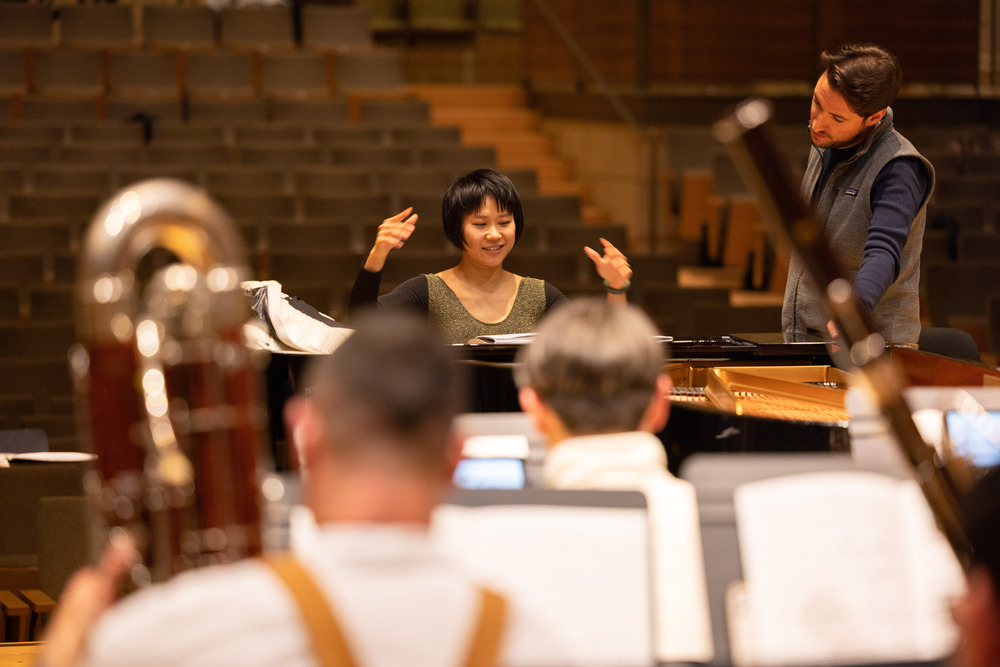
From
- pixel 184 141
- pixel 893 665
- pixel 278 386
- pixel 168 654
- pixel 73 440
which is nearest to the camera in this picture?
pixel 168 654

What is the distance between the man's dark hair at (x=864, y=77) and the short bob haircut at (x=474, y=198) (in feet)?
2.81

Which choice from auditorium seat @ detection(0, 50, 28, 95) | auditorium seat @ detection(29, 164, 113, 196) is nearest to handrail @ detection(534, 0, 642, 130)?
auditorium seat @ detection(29, 164, 113, 196)

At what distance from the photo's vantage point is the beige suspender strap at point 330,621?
0.86 metres

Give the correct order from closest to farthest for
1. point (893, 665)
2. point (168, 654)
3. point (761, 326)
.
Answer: point (168, 654)
point (893, 665)
point (761, 326)

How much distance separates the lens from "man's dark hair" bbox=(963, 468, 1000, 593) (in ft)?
2.60

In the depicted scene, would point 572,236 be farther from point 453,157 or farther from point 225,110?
point 225,110

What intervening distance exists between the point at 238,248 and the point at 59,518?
1.74 m

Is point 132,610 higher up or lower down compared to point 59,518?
higher up

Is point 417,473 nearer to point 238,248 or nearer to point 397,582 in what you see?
point 397,582

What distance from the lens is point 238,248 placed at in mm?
1137

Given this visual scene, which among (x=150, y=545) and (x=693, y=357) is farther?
(x=693, y=357)

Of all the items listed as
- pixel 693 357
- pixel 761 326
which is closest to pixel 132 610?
pixel 693 357

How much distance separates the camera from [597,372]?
1401 mm

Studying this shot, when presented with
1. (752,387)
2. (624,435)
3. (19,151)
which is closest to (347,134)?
(19,151)
